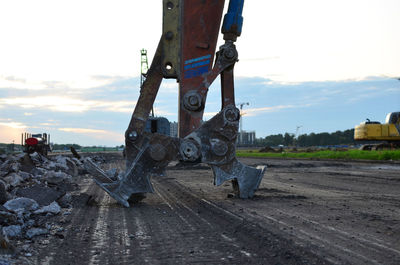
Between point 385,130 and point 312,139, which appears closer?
point 385,130

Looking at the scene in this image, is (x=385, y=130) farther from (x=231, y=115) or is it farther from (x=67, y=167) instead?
(x=231, y=115)

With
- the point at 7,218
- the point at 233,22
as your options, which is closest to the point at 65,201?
the point at 7,218

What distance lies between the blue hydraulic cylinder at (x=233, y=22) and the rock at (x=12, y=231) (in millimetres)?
4648

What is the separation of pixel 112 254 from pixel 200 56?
4175mm

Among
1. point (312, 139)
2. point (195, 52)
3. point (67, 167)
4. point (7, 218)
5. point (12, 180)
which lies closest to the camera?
point (7, 218)

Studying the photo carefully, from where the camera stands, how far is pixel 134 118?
21.6 feet

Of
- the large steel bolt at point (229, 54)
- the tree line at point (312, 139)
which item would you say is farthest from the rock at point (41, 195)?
the tree line at point (312, 139)

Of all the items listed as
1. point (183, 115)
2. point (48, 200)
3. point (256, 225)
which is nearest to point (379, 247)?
point (256, 225)

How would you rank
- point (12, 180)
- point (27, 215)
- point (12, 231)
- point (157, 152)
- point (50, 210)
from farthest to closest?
1. point (12, 180)
2. point (157, 152)
3. point (50, 210)
4. point (27, 215)
5. point (12, 231)

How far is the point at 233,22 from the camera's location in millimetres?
7117

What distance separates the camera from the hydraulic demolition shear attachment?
6438 mm

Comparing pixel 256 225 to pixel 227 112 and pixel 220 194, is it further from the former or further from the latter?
pixel 220 194

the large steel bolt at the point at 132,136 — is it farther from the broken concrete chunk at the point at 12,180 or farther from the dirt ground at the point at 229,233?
the broken concrete chunk at the point at 12,180

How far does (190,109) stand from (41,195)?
2.94m
